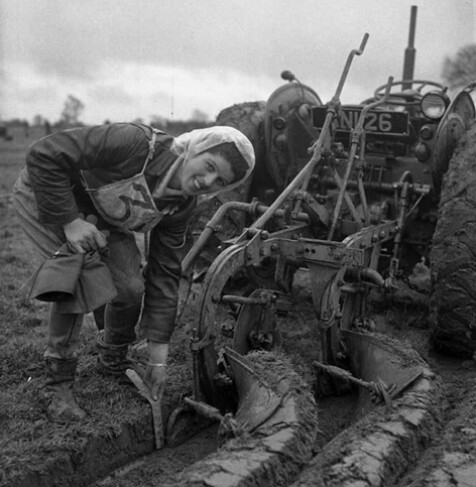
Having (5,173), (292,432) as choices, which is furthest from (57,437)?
(5,173)

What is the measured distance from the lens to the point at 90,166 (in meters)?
2.85

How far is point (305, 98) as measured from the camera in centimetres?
502

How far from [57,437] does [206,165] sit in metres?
1.29

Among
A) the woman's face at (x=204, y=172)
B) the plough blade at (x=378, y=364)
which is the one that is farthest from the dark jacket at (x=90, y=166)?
the plough blade at (x=378, y=364)

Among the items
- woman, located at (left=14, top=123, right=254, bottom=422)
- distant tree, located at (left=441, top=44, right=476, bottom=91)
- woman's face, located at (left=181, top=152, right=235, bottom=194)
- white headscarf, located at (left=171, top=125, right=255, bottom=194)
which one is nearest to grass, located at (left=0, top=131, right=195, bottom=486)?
woman, located at (left=14, top=123, right=254, bottom=422)

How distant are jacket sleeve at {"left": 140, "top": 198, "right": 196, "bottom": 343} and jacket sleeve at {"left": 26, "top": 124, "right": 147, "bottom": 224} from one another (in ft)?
1.46

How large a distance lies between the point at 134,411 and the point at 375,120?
2.56 metres

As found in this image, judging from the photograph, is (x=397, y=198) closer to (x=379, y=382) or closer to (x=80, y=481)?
(x=379, y=382)

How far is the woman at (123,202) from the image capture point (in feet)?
9.17

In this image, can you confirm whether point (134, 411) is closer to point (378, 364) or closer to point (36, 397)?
point (36, 397)

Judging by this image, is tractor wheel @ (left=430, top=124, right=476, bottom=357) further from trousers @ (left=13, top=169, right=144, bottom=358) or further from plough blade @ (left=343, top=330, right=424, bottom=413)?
trousers @ (left=13, top=169, right=144, bottom=358)

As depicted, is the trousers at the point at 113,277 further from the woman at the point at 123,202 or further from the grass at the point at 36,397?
the grass at the point at 36,397

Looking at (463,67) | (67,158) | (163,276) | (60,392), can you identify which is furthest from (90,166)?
(463,67)

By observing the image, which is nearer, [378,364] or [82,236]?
[82,236]
